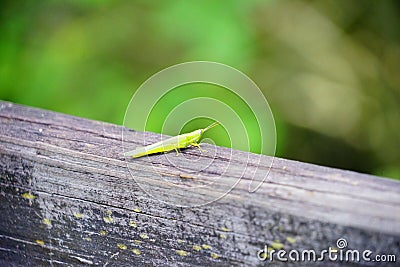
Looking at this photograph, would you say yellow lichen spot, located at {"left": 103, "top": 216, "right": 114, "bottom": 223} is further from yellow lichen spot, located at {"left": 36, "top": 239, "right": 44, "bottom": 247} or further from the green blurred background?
the green blurred background

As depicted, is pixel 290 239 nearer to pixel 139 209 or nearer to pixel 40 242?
pixel 139 209

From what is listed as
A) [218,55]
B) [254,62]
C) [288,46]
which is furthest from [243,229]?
[288,46]

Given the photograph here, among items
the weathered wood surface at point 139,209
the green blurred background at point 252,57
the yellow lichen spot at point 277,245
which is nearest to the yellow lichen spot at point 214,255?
the weathered wood surface at point 139,209

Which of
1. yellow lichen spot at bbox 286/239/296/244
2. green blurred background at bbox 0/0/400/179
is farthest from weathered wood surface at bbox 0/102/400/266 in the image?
green blurred background at bbox 0/0/400/179

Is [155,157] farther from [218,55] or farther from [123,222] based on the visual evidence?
[218,55]

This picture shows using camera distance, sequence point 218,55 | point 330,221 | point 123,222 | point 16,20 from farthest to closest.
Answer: point 16,20
point 218,55
point 123,222
point 330,221

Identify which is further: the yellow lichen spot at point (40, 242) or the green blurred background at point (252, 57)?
the green blurred background at point (252, 57)

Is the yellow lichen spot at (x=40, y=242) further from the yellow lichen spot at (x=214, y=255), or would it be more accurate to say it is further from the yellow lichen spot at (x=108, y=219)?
the yellow lichen spot at (x=214, y=255)

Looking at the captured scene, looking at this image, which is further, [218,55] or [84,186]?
[218,55]
